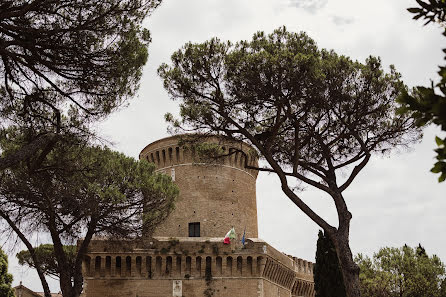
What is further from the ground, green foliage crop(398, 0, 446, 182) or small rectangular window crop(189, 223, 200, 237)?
small rectangular window crop(189, 223, 200, 237)

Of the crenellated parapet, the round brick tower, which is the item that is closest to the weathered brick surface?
the crenellated parapet

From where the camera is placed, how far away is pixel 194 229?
24.1 m

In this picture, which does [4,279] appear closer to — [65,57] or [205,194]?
[205,194]

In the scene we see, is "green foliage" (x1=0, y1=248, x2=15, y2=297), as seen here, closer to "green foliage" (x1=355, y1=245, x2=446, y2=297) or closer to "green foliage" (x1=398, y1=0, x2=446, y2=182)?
"green foliage" (x1=355, y1=245, x2=446, y2=297)

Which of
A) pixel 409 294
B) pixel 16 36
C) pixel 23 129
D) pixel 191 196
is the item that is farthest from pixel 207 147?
pixel 409 294

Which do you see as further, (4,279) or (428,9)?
(4,279)

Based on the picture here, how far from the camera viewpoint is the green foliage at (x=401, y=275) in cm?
2533

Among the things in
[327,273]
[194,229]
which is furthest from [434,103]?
[194,229]

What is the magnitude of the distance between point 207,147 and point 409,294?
53.9 ft

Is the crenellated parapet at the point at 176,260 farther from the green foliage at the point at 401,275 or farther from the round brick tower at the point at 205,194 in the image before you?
the green foliage at the point at 401,275

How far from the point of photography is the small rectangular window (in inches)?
945

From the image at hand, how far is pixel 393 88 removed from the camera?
42.4ft

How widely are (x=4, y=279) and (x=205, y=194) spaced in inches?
406

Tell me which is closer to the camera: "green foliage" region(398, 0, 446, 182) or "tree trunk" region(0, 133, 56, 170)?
"green foliage" region(398, 0, 446, 182)
